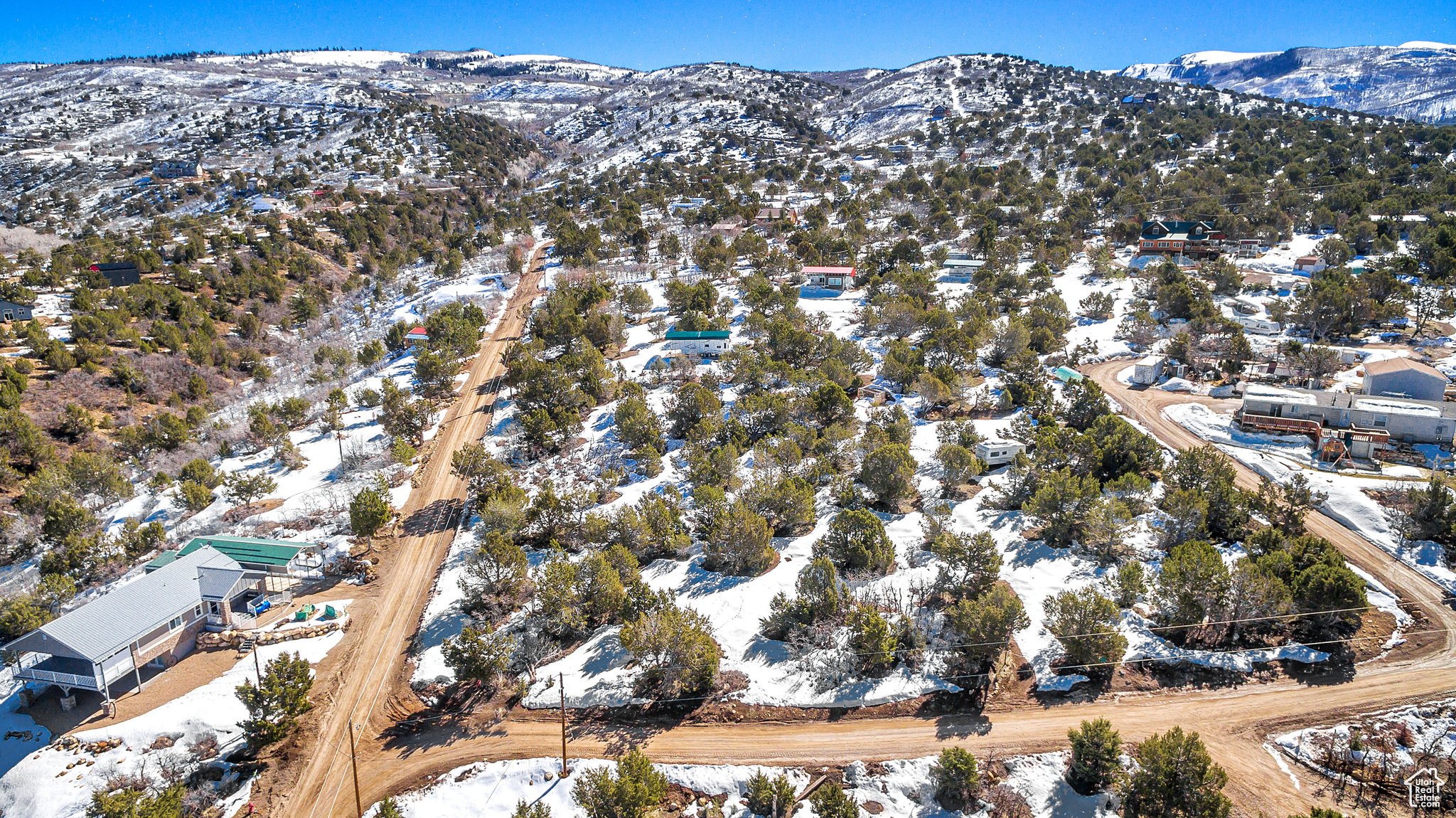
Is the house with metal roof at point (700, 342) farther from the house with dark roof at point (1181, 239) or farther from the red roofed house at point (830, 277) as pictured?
the house with dark roof at point (1181, 239)

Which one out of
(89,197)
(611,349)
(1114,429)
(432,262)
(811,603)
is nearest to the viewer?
(811,603)

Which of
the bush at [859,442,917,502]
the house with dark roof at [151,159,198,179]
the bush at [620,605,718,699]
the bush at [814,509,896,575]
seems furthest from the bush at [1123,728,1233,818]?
the house with dark roof at [151,159,198,179]

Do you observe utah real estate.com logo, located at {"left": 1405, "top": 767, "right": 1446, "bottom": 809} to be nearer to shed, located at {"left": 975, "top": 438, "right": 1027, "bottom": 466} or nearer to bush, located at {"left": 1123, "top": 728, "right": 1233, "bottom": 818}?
bush, located at {"left": 1123, "top": 728, "right": 1233, "bottom": 818}

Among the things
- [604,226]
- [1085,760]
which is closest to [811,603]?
[1085,760]

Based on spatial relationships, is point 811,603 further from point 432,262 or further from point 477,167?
point 477,167

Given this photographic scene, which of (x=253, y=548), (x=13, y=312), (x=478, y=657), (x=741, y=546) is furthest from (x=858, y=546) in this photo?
(x=13, y=312)

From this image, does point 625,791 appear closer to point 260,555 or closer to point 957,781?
point 957,781

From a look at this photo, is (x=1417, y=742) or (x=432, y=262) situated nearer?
(x=1417, y=742)
